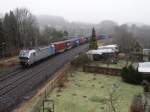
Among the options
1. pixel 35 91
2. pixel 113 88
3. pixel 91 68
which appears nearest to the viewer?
pixel 35 91

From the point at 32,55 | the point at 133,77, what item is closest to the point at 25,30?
the point at 32,55

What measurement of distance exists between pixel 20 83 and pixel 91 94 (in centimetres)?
921

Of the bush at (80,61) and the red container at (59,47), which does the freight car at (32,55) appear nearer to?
the bush at (80,61)

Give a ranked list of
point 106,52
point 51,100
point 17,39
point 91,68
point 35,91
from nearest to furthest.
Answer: point 51,100
point 35,91
point 91,68
point 106,52
point 17,39

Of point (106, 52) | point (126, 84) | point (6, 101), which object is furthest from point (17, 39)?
point (6, 101)

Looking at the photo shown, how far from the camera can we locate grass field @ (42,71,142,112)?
943 inches

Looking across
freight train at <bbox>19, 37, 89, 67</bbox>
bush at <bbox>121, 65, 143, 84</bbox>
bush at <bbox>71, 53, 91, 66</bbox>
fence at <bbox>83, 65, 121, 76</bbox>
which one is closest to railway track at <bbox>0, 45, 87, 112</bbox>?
freight train at <bbox>19, 37, 89, 67</bbox>

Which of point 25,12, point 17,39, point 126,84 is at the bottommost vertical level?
point 126,84

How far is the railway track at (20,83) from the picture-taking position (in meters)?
25.3

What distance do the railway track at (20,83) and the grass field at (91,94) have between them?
127 inches

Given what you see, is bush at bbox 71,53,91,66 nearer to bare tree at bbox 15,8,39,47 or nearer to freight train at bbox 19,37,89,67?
freight train at bbox 19,37,89,67

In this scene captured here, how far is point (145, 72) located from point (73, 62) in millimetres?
13642

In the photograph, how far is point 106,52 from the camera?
183 ft

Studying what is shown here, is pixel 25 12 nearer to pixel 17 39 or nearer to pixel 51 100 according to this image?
pixel 17 39
